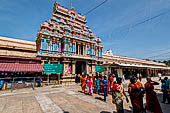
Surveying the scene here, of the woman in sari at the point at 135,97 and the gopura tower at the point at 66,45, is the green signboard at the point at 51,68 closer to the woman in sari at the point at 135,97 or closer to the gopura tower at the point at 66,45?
the gopura tower at the point at 66,45

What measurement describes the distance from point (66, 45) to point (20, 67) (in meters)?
7.82

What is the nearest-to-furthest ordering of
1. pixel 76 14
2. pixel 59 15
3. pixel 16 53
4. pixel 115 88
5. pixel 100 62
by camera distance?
pixel 115 88 < pixel 16 53 < pixel 59 15 < pixel 100 62 < pixel 76 14

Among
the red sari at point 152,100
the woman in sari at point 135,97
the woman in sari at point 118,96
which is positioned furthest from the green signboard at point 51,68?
the red sari at point 152,100

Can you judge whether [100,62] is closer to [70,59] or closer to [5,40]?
[70,59]

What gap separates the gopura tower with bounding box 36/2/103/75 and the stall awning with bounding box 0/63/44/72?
63.4 inches

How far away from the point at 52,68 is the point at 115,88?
11.4 m

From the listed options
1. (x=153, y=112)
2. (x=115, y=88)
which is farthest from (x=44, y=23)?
(x=153, y=112)

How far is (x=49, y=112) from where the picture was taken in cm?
434

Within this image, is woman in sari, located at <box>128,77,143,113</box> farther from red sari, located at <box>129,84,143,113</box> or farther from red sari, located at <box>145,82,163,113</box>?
red sari, located at <box>145,82,163,113</box>

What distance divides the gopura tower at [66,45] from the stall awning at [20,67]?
1.61m

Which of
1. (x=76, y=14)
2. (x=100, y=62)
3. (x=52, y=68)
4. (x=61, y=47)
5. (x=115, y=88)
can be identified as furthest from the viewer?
(x=76, y=14)

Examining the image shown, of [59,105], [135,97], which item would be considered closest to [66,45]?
[59,105]

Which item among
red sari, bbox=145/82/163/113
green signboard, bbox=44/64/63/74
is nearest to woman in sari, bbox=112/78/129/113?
red sari, bbox=145/82/163/113

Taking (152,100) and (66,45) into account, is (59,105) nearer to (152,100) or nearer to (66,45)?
(152,100)
